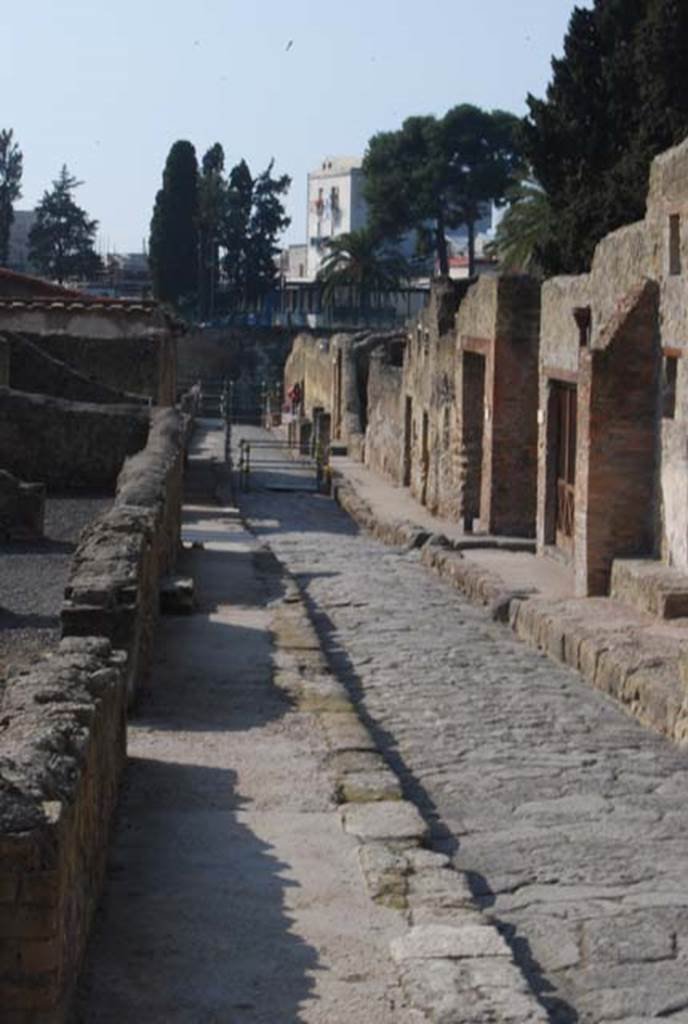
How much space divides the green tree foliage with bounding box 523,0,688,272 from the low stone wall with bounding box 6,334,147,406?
382 inches

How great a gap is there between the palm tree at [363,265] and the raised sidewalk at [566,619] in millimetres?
49385

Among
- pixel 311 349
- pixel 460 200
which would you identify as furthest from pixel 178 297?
pixel 311 349

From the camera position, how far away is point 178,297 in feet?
267

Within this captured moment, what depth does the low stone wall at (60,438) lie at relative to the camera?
20531 mm

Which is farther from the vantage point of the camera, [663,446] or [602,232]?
[602,232]

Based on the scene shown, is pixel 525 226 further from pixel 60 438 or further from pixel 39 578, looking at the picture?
pixel 39 578

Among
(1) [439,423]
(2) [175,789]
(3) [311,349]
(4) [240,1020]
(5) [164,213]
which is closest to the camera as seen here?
(4) [240,1020]

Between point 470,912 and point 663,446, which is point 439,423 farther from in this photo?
point 470,912

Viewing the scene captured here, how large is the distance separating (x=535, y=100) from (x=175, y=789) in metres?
26.7

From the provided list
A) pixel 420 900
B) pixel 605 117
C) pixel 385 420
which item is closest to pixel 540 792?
pixel 420 900

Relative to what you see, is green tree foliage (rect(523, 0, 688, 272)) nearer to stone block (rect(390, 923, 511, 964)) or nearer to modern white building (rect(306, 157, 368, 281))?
stone block (rect(390, 923, 511, 964))

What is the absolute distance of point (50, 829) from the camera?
4.98m

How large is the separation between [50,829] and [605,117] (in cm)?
2853

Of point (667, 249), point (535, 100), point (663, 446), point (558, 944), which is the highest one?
point (535, 100)
